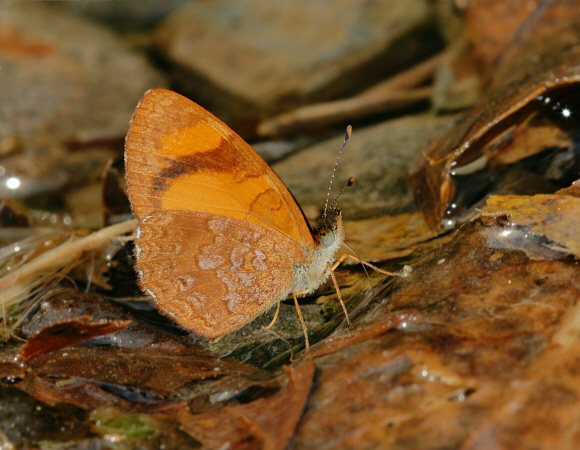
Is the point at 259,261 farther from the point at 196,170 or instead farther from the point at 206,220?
the point at 196,170

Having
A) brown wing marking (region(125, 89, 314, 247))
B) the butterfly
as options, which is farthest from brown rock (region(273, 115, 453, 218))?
brown wing marking (region(125, 89, 314, 247))

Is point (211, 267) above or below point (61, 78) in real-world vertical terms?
below

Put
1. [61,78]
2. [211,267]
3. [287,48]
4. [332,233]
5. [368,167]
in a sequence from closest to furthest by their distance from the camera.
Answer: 1. [211,267]
2. [332,233]
3. [368,167]
4. [61,78]
5. [287,48]

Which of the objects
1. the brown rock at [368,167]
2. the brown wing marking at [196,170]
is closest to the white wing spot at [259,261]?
the brown wing marking at [196,170]

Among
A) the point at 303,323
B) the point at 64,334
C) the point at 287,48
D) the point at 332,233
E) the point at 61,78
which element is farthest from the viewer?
the point at 287,48

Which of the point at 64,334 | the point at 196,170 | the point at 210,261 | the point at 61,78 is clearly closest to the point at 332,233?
the point at 210,261

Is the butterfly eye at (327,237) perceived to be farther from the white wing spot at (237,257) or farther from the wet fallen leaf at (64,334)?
the wet fallen leaf at (64,334)

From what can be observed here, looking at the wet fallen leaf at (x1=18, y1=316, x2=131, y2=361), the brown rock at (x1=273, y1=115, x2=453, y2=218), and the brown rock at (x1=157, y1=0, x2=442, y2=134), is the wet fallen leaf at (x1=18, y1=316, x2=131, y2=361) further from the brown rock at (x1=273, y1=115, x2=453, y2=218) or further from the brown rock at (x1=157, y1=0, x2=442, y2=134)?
the brown rock at (x1=157, y1=0, x2=442, y2=134)
